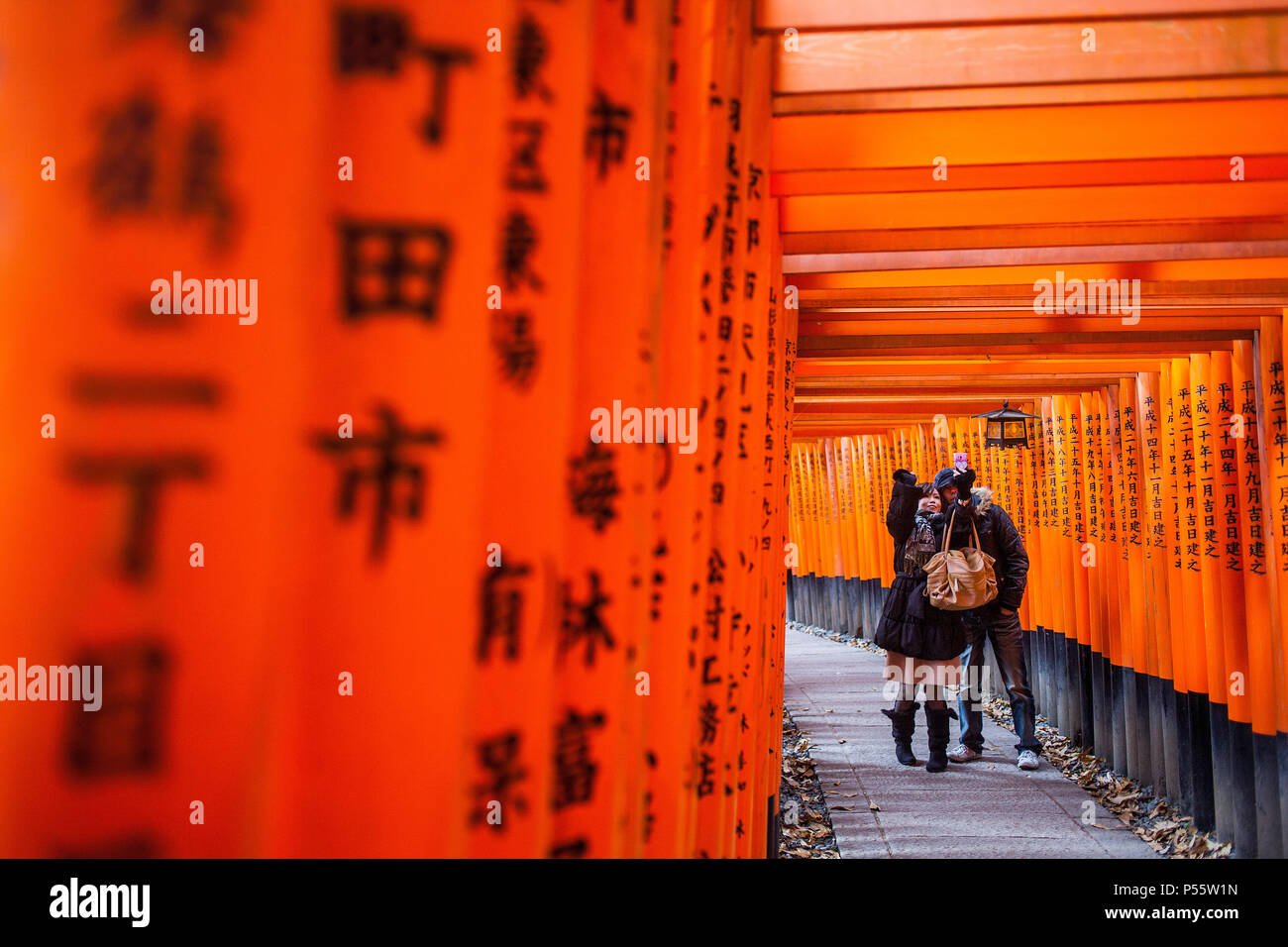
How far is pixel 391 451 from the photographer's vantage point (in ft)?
2.68

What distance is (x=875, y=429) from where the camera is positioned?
1422 cm

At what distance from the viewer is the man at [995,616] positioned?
6656mm

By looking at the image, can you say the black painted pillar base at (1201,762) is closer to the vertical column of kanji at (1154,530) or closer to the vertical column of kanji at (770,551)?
the vertical column of kanji at (1154,530)

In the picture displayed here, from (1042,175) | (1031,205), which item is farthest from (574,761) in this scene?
(1031,205)

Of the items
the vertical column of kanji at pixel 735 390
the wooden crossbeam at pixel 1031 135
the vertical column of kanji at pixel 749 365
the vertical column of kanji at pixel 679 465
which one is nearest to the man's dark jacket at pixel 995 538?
the wooden crossbeam at pixel 1031 135

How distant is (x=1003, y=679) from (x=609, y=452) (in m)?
6.77

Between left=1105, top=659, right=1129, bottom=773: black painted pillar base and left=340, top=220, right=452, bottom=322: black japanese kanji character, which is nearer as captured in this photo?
left=340, top=220, right=452, bottom=322: black japanese kanji character

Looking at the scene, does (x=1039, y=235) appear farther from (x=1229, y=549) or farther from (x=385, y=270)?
(x=385, y=270)

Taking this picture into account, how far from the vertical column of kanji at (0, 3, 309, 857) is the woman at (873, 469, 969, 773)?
6288mm

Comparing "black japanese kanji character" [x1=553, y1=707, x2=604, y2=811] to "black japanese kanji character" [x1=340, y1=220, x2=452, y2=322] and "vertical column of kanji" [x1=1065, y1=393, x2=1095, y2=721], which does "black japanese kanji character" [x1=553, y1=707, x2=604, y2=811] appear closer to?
"black japanese kanji character" [x1=340, y1=220, x2=452, y2=322]

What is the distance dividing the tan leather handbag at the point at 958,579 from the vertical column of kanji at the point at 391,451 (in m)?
6.00

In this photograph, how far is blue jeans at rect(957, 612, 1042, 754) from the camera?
7.08 meters

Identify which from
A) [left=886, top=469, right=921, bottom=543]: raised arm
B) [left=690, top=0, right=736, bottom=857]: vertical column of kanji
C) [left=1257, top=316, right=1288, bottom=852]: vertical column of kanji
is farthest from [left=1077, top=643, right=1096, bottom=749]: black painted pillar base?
[left=690, top=0, right=736, bottom=857]: vertical column of kanji
